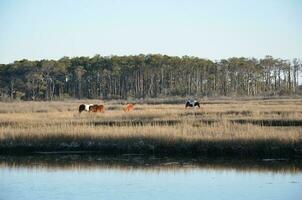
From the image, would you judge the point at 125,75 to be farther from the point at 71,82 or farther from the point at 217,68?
the point at 217,68

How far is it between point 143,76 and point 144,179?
88032mm

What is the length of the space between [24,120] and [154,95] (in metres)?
67.6

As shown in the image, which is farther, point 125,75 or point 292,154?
point 125,75

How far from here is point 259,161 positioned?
70.2 feet

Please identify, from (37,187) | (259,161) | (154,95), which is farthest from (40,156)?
(154,95)

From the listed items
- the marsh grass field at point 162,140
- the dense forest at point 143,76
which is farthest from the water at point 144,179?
the dense forest at point 143,76

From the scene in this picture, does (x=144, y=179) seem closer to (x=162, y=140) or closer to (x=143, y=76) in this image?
(x=162, y=140)

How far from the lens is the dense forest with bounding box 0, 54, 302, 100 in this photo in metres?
102

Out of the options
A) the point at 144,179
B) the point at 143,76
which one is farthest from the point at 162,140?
the point at 143,76

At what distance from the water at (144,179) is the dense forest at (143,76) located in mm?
78164

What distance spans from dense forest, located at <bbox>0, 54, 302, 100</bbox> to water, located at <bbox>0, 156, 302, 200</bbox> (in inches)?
3077

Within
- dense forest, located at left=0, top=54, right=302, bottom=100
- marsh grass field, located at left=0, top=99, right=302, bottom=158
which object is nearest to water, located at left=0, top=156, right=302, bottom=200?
marsh grass field, located at left=0, top=99, right=302, bottom=158

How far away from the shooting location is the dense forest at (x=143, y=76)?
102375 mm

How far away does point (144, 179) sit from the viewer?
60.1 feet
